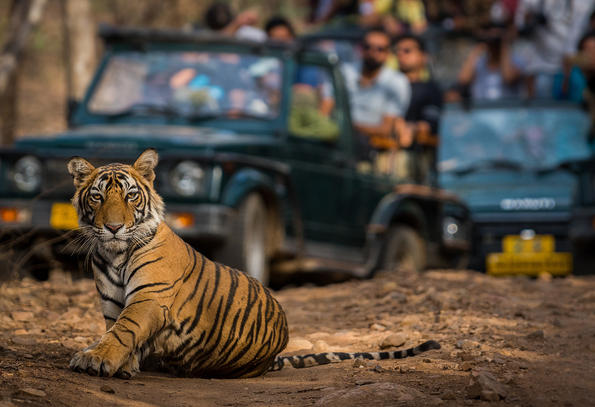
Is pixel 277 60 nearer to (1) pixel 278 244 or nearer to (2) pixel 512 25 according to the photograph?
(1) pixel 278 244

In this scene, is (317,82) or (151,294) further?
(317,82)

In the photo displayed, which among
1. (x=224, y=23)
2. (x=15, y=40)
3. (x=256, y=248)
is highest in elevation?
(x=224, y=23)

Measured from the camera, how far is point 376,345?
5141mm

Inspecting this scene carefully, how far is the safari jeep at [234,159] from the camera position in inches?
259

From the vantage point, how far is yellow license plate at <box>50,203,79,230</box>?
6.59 meters

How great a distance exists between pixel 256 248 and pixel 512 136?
5.05 meters

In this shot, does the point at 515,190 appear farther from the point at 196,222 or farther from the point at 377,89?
the point at 196,222

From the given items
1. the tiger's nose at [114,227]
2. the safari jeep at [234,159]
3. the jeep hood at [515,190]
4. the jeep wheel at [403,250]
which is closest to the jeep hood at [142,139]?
the safari jeep at [234,159]

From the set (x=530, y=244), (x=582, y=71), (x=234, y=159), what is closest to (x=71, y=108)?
(x=234, y=159)

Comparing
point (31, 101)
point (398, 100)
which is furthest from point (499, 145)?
point (31, 101)

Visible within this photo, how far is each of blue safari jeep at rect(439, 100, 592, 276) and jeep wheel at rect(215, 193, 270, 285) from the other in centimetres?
365

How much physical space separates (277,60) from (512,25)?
7532 millimetres

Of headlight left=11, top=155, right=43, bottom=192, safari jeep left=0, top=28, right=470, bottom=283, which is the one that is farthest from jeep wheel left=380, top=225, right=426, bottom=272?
headlight left=11, top=155, right=43, bottom=192

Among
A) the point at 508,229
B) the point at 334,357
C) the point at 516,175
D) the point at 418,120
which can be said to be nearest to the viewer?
the point at 334,357
